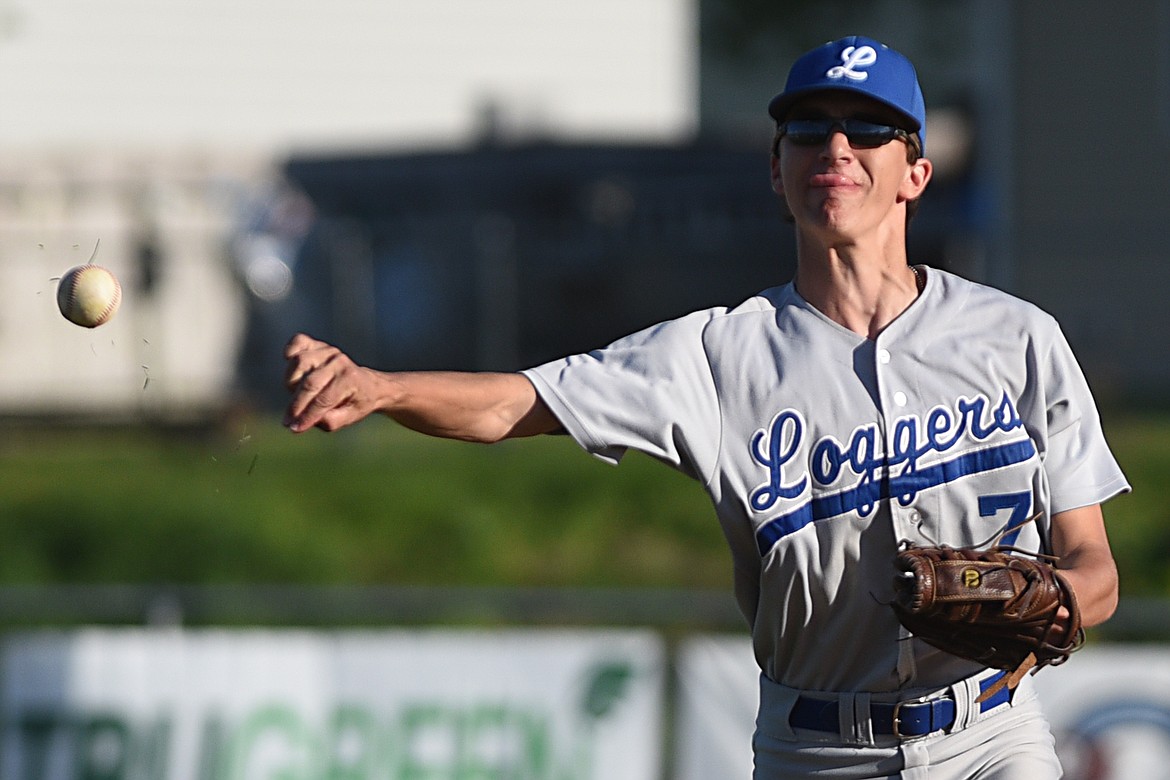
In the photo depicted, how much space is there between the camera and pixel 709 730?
792 centimetres

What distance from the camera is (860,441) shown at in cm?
355

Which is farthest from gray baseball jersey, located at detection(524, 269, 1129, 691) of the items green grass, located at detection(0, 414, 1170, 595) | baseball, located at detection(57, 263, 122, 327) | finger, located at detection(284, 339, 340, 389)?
green grass, located at detection(0, 414, 1170, 595)

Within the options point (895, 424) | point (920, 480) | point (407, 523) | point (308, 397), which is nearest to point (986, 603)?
point (920, 480)

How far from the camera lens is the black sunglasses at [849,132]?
357 centimetres

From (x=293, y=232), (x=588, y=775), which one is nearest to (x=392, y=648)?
(x=588, y=775)

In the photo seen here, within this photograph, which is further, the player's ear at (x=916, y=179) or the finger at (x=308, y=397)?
the player's ear at (x=916, y=179)

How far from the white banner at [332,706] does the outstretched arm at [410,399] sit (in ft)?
14.9

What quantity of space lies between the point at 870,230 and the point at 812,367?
0.30m

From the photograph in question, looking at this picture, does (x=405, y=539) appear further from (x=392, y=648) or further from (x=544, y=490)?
(x=392, y=648)

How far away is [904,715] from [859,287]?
86cm

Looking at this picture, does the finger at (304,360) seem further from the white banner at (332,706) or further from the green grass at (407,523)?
the green grass at (407,523)

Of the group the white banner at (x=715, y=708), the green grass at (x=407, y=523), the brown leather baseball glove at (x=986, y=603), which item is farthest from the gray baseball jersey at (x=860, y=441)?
the green grass at (x=407, y=523)

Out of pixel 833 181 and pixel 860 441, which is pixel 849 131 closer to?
pixel 833 181

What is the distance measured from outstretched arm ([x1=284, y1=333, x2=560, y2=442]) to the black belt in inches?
31.0
